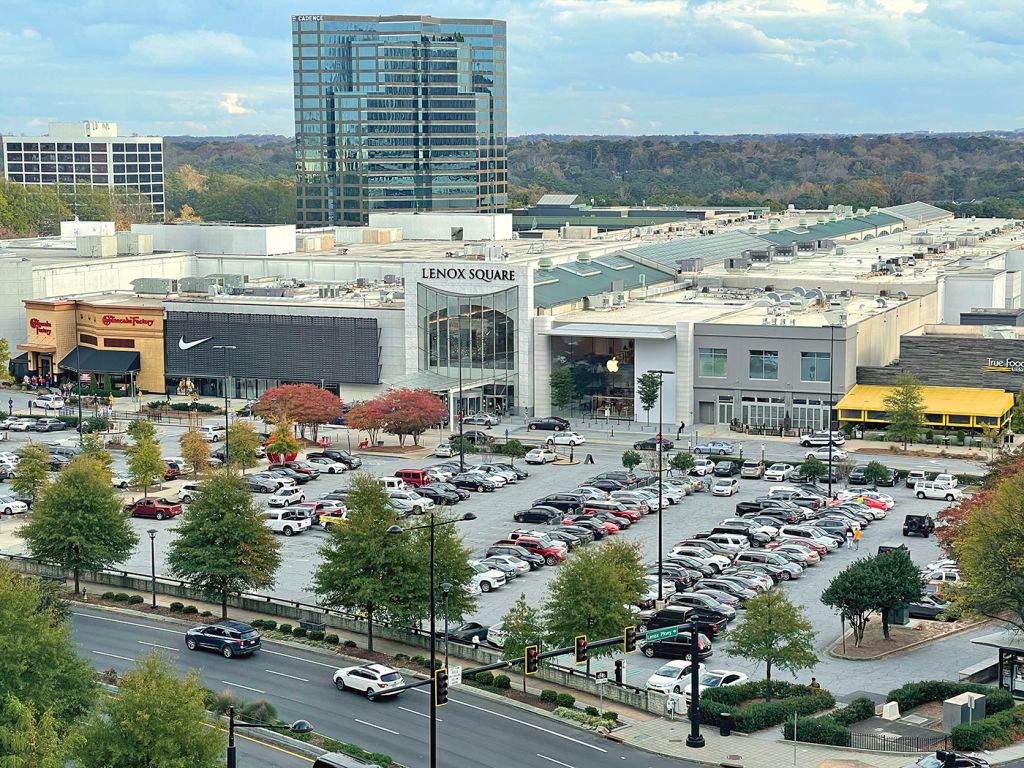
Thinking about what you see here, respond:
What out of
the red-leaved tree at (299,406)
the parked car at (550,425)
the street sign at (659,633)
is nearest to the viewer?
the street sign at (659,633)

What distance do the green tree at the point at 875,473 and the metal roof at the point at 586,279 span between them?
29.0 m

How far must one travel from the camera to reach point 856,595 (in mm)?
57312

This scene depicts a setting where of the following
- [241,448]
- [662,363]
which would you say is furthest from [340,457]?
[662,363]

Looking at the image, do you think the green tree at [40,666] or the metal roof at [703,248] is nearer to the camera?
the green tree at [40,666]

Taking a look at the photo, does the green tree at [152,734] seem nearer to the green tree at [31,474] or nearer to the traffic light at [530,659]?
the traffic light at [530,659]

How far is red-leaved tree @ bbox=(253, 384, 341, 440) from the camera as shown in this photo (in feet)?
318

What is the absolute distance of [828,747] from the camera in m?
46.4

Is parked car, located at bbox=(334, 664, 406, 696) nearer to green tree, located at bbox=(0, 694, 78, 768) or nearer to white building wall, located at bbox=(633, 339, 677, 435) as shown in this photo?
green tree, located at bbox=(0, 694, 78, 768)

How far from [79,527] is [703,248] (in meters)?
93.8

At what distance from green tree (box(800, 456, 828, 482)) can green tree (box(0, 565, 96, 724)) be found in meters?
46.2

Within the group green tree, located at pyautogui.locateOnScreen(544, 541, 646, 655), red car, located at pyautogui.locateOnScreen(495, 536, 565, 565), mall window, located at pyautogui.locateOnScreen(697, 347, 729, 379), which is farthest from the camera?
mall window, located at pyautogui.locateOnScreen(697, 347, 729, 379)

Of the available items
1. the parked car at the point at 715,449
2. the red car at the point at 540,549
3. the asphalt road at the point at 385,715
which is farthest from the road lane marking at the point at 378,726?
the parked car at the point at 715,449

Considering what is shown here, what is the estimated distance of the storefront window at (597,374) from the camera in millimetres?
104438

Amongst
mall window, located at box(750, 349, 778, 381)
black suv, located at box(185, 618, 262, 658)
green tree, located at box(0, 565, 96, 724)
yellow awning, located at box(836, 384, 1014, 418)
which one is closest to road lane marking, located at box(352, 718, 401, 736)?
green tree, located at box(0, 565, 96, 724)
